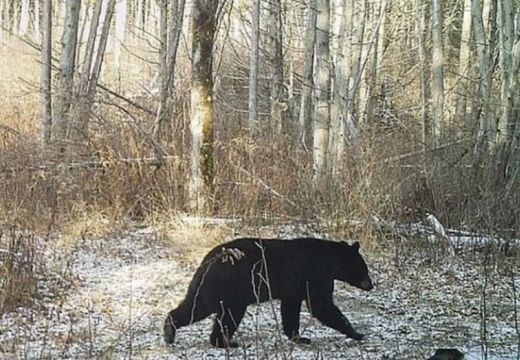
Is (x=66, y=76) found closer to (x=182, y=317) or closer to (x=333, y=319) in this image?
(x=182, y=317)

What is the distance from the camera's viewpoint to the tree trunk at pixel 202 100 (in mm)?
10656

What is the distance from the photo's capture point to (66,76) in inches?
499

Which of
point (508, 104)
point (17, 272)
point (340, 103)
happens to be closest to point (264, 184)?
point (340, 103)

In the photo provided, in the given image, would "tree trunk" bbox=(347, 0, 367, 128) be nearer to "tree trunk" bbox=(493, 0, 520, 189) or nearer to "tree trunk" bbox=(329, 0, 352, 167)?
"tree trunk" bbox=(329, 0, 352, 167)

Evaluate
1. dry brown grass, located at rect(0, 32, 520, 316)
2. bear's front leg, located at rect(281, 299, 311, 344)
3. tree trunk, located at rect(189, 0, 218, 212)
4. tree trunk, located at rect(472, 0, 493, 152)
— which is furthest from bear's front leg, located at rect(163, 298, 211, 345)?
tree trunk, located at rect(472, 0, 493, 152)

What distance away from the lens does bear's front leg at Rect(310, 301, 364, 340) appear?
20.7 feet

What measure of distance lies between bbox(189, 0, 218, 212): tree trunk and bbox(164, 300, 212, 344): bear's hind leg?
462 centimetres

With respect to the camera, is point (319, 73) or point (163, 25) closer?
point (319, 73)

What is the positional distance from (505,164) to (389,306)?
11.5 ft

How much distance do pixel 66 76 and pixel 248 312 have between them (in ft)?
22.2

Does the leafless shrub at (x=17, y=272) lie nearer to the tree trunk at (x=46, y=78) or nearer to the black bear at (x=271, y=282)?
the black bear at (x=271, y=282)

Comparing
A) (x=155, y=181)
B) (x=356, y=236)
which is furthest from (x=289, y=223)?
(x=155, y=181)

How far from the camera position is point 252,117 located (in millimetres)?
15430

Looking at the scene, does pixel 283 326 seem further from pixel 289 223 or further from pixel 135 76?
pixel 135 76
